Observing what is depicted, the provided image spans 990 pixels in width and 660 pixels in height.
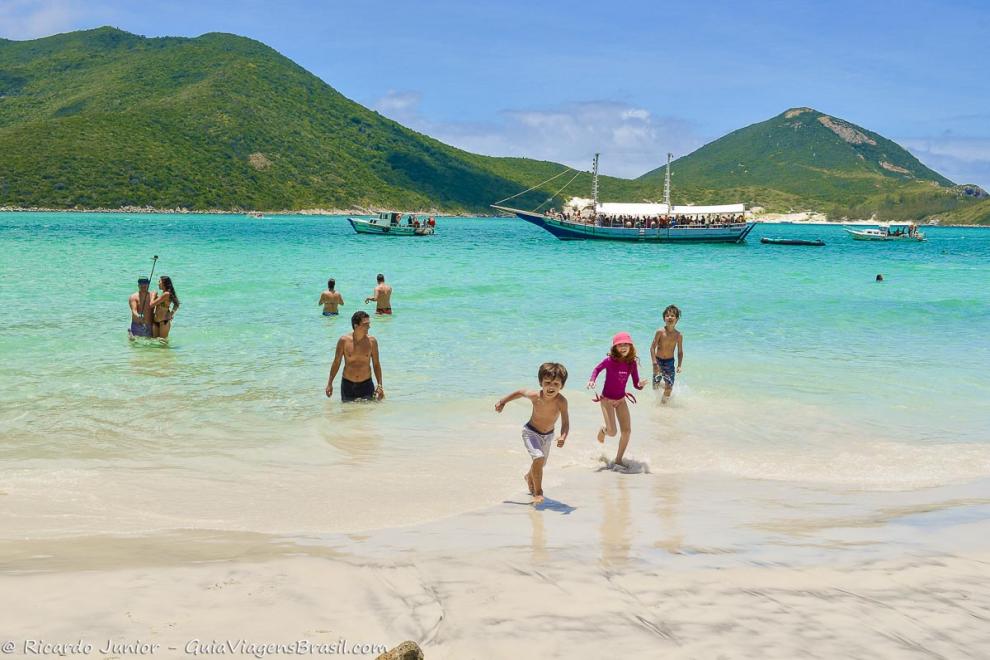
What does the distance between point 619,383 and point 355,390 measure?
3776 mm

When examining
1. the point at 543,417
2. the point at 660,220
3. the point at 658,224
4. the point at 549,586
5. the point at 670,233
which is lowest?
the point at 549,586

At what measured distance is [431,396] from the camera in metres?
11.2

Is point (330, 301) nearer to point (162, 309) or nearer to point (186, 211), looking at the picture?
point (162, 309)

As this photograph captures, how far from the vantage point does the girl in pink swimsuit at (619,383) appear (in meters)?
7.90

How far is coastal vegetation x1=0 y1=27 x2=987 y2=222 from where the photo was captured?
12112 cm

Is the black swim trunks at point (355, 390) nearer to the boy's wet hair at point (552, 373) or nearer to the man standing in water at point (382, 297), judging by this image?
the boy's wet hair at point (552, 373)

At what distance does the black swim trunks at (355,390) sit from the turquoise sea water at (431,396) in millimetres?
159

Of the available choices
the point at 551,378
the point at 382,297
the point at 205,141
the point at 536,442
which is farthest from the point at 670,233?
the point at 205,141

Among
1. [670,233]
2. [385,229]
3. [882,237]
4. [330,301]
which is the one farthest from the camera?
[882,237]

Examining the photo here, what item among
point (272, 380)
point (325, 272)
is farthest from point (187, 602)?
point (325, 272)

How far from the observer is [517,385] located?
487 inches

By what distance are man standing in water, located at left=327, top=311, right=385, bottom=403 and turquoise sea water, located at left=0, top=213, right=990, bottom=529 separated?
24 cm

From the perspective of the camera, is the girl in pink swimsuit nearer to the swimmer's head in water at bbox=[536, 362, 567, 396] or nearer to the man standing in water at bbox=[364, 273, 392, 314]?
the swimmer's head in water at bbox=[536, 362, 567, 396]

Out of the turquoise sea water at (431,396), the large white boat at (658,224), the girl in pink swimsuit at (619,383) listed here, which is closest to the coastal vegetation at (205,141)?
the large white boat at (658,224)
